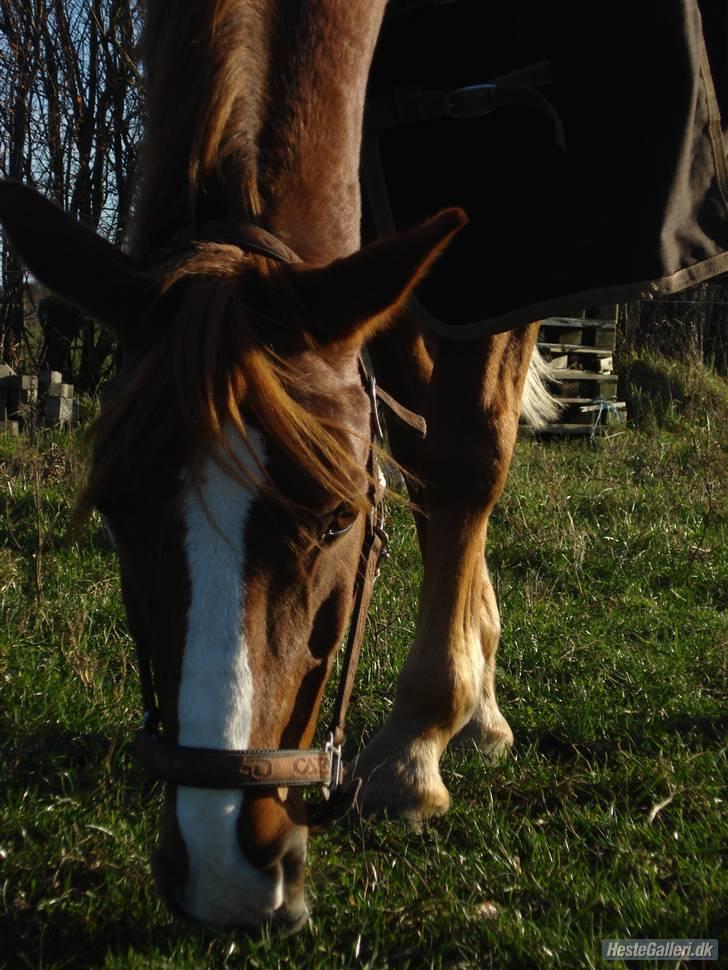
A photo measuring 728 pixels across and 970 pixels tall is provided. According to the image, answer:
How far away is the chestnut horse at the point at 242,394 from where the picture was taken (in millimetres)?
1537

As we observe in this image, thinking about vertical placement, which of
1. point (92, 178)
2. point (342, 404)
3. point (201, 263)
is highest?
point (92, 178)

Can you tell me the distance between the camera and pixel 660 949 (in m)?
1.77

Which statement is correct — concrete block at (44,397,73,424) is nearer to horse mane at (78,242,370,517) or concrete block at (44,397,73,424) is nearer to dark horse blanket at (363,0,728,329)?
dark horse blanket at (363,0,728,329)

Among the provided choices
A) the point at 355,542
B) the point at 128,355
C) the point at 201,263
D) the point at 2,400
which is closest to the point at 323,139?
the point at 201,263

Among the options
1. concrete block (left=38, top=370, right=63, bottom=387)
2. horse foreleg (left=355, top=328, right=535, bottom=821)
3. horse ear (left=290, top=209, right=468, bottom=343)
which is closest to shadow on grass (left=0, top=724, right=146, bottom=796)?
horse foreleg (left=355, top=328, right=535, bottom=821)

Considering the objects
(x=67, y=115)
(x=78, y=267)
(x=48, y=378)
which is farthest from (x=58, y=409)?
(x=78, y=267)

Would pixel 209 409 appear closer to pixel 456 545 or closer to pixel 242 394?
pixel 242 394

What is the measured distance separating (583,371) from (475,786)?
19.4 feet

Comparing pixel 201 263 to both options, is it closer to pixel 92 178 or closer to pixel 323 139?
pixel 323 139

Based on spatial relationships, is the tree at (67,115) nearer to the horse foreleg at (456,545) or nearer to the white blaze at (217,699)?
the horse foreleg at (456,545)

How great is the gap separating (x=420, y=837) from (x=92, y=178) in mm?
5630

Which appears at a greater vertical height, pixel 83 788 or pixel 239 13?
pixel 239 13

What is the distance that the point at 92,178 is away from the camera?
21.7 ft

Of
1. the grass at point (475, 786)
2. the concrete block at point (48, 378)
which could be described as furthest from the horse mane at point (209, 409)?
the concrete block at point (48, 378)
